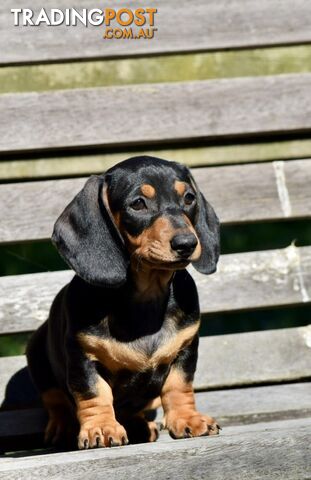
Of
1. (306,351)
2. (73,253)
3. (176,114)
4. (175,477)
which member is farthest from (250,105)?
(175,477)

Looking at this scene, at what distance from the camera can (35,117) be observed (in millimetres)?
4891

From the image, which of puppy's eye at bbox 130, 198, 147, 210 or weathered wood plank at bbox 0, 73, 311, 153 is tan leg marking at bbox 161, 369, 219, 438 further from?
weathered wood plank at bbox 0, 73, 311, 153

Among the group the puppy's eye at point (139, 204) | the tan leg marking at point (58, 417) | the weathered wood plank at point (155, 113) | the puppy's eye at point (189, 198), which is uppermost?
the puppy's eye at point (139, 204)

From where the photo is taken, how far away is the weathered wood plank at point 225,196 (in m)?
4.87

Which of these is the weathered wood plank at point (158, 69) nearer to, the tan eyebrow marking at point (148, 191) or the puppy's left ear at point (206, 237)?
the puppy's left ear at point (206, 237)

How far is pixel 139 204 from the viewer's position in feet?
12.4

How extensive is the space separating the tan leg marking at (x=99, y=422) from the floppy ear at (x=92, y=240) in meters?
0.42

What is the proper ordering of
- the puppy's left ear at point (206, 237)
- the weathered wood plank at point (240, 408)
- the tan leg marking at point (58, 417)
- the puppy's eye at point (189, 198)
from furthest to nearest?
the weathered wood plank at point (240, 408) < the tan leg marking at point (58, 417) < the puppy's left ear at point (206, 237) < the puppy's eye at point (189, 198)

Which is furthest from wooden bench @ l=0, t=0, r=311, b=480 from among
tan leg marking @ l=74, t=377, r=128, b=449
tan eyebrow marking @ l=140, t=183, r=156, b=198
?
tan eyebrow marking @ l=140, t=183, r=156, b=198

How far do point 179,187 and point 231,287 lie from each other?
1.23 meters

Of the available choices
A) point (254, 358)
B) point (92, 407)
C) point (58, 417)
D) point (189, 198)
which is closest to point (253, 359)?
point (254, 358)

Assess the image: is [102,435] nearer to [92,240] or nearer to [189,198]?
[92,240]

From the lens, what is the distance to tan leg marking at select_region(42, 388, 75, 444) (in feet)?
14.2

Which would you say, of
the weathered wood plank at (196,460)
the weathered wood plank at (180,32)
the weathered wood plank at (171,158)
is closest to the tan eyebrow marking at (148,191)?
the weathered wood plank at (196,460)
